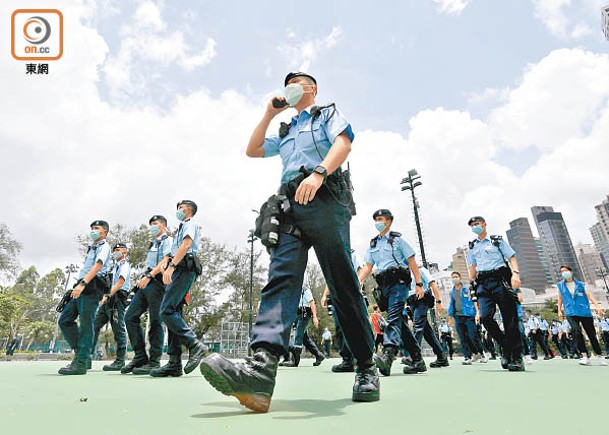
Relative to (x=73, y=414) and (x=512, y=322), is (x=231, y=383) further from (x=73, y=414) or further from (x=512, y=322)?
(x=512, y=322)

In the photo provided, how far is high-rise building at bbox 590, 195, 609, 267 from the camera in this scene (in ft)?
392

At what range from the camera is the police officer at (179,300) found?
489 cm

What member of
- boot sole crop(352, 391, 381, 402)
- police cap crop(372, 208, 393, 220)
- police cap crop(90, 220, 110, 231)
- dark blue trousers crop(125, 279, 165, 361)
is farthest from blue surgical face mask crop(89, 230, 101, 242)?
boot sole crop(352, 391, 381, 402)

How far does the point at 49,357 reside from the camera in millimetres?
24344

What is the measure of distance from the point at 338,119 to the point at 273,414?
182 centimetres

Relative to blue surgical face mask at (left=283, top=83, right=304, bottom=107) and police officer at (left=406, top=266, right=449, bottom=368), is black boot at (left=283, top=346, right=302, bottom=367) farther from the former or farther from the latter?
blue surgical face mask at (left=283, top=83, right=304, bottom=107)

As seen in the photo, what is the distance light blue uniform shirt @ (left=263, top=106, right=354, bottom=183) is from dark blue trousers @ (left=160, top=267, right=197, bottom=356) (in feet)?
9.38

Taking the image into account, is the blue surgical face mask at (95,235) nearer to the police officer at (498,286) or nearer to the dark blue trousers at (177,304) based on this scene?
the dark blue trousers at (177,304)

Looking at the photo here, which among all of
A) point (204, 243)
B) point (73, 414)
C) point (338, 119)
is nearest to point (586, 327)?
point (338, 119)

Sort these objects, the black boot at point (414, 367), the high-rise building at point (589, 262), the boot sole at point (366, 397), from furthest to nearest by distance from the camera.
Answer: the high-rise building at point (589, 262)
the black boot at point (414, 367)
the boot sole at point (366, 397)

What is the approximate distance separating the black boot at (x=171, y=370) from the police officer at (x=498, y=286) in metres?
4.37

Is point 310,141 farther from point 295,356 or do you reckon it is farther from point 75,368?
point 295,356

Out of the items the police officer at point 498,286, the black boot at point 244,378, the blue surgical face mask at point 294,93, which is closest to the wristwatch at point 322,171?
the blue surgical face mask at point 294,93

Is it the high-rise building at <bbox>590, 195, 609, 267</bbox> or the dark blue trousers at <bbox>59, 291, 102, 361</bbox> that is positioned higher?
the high-rise building at <bbox>590, 195, 609, 267</bbox>
